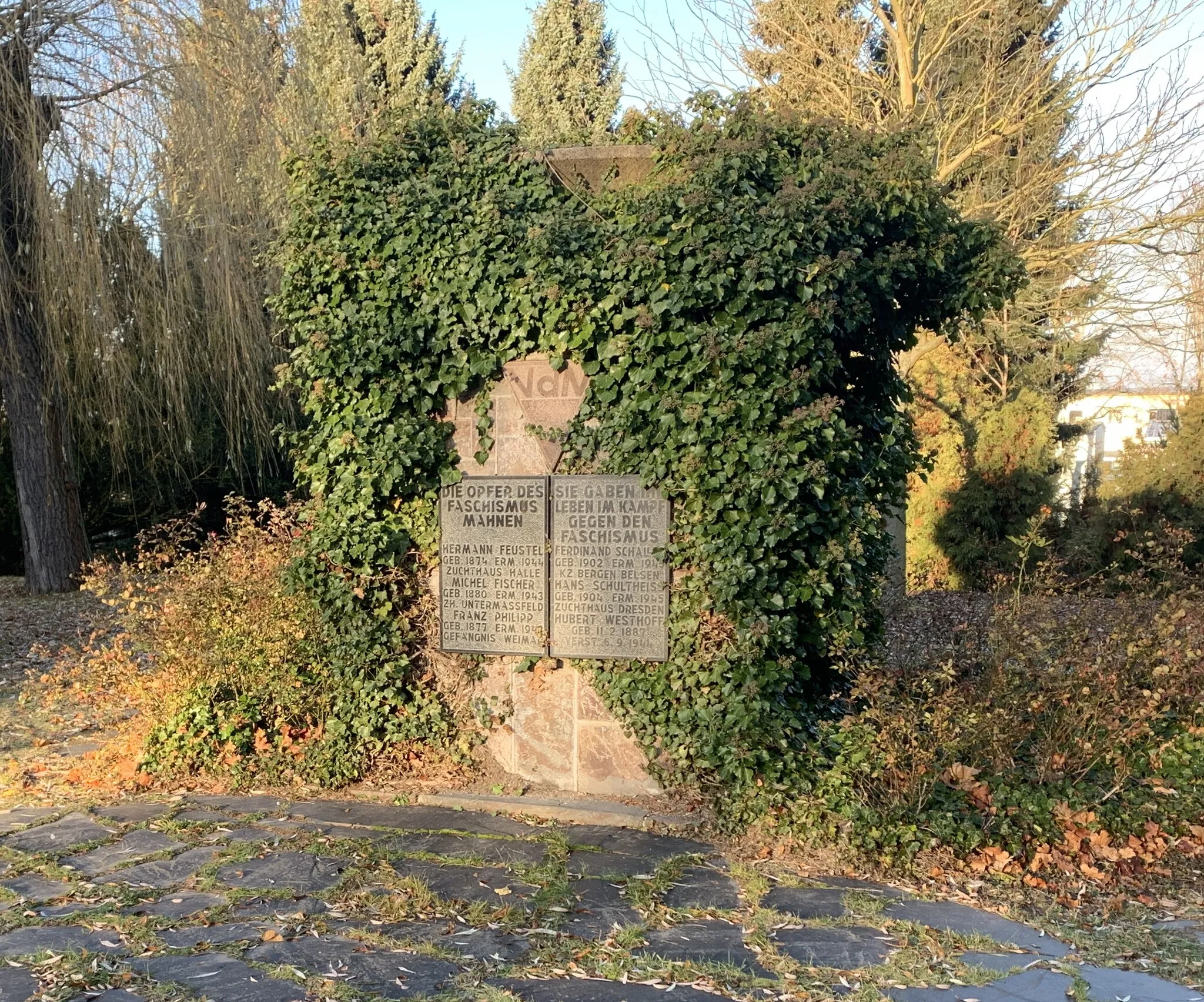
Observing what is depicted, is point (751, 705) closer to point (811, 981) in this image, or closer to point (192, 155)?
point (811, 981)

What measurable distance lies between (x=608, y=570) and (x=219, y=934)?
2638mm

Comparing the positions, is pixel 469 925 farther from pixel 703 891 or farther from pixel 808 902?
pixel 808 902

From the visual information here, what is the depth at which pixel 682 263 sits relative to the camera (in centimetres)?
555

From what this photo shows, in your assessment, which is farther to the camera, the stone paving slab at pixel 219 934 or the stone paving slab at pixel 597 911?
the stone paving slab at pixel 597 911

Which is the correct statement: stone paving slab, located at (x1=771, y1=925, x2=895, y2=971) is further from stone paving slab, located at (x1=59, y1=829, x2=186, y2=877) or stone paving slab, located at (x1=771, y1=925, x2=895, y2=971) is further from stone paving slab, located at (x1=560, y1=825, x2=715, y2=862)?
stone paving slab, located at (x1=59, y1=829, x2=186, y2=877)

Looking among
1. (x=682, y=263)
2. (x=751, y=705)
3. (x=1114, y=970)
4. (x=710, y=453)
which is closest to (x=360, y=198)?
(x=682, y=263)

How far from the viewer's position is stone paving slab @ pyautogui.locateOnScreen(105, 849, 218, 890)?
4.81 metres

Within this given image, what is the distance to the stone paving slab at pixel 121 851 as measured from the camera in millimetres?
5008

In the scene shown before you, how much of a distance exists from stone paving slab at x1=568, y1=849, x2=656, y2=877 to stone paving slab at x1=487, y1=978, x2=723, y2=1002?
3.39 ft

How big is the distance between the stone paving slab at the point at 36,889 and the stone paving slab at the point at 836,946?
3071 millimetres

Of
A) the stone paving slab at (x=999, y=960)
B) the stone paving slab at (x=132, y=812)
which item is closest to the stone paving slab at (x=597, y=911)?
the stone paving slab at (x=999, y=960)

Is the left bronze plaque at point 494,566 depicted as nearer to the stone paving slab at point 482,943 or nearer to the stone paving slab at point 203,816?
the stone paving slab at point 203,816

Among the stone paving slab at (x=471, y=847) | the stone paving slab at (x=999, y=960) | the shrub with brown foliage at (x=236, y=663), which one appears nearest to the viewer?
the stone paving slab at (x=999, y=960)

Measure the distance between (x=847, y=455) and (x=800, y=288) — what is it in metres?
0.88
